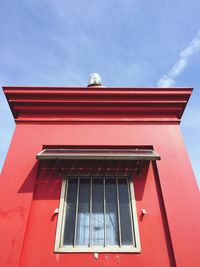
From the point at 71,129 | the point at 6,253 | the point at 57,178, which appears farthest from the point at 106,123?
the point at 6,253

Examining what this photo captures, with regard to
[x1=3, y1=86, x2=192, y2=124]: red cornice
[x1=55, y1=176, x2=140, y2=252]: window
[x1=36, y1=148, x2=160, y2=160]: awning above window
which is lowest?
[x1=55, y1=176, x2=140, y2=252]: window

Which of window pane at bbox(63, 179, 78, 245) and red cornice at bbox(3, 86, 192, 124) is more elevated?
red cornice at bbox(3, 86, 192, 124)

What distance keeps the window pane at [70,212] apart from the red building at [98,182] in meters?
0.02

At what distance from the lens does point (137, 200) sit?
363cm

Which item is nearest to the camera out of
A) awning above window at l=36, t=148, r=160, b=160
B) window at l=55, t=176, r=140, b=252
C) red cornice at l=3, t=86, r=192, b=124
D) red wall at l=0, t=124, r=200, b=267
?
red wall at l=0, t=124, r=200, b=267

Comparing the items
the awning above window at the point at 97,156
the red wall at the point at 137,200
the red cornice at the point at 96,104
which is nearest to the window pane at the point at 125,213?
the red wall at the point at 137,200

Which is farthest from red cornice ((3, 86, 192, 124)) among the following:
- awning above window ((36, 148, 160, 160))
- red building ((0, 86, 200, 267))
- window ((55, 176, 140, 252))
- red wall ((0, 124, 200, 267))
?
window ((55, 176, 140, 252))

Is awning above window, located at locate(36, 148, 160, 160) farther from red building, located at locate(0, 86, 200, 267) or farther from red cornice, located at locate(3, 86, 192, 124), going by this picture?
red cornice, located at locate(3, 86, 192, 124)

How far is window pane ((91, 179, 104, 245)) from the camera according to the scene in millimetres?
3320

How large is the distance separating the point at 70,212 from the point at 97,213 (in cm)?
45

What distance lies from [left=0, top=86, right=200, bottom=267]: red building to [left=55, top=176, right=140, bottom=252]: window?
15 millimetres

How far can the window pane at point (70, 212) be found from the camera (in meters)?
3.30

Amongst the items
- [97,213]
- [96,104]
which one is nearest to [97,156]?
[97,213]

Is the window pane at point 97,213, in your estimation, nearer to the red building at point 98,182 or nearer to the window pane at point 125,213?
the red building at point 98,182
